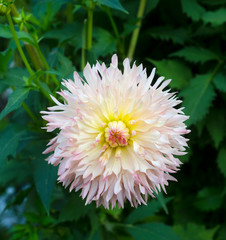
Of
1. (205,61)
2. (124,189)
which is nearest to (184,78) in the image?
(205,61)

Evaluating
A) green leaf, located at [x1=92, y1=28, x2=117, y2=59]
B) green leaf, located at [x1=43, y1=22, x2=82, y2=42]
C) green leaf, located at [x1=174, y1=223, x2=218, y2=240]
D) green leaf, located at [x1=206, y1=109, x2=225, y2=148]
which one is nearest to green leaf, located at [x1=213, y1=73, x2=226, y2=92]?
green leaf, located at [x1=206, y1=109, x2=225, y2=148]

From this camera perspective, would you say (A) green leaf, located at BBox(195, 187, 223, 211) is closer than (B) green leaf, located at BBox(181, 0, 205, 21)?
No

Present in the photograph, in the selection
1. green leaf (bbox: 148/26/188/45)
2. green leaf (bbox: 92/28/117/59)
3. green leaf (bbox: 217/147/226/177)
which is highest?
green leaf (bbox: 148/26/188/45)

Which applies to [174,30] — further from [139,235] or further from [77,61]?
[139,235]

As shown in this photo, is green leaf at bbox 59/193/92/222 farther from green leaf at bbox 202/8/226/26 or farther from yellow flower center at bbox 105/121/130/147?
green leaf at bbox 202/8/226/26

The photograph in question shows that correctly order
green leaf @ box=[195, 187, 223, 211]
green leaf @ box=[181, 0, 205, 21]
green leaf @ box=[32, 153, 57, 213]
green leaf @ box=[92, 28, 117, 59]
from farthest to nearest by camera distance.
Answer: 1. green leaf @ box=[195, 187, 223, 211]
2. green leaf @ box=[181, 0, 205, 21]
3. green leaf @ box=[92, 28, 117, 59]
4. green leaf @ box=[32, 153, 57, 213]

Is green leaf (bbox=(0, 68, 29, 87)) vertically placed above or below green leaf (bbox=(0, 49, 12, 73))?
below
